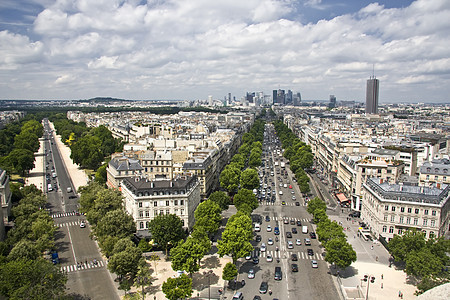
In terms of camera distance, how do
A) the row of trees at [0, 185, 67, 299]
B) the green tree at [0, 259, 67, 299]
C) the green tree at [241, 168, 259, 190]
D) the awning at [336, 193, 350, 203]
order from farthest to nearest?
1. the green tree at [241, 168, 259, 190]
2. the awning at [336, 193, 350, 203]
3. the row of trees at [0, 185, 67, 299]
4. the green tree at [0, 259, 67, 299]

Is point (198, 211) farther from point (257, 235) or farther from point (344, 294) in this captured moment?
point (344, 294)

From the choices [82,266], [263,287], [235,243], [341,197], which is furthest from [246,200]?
[82,266]

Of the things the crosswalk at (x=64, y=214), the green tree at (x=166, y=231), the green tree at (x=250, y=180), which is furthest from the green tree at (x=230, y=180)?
the green tree at (x=166, y=231)

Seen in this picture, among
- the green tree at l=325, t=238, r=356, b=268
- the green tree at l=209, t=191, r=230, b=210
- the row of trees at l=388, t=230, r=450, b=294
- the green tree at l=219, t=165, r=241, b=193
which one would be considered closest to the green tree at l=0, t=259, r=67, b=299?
the green tree at l=325, t=238, r=356, b=268

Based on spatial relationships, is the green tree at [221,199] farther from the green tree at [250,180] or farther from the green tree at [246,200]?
the green tree at [250,180]

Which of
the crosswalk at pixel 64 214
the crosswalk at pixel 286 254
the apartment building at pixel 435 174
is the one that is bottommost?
the crosswalk at pixel 286 254

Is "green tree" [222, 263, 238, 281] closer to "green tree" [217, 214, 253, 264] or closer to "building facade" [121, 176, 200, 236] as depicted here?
"green tree" [217, 214, 253, 264]

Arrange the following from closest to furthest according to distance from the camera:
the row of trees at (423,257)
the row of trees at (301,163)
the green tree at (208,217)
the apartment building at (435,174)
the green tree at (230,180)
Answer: the row of trees at (423,257)
the green tree at (208,217)
the apartment building at (435,174)
the green tree at (230,180)
the row of trees at (301,163)
